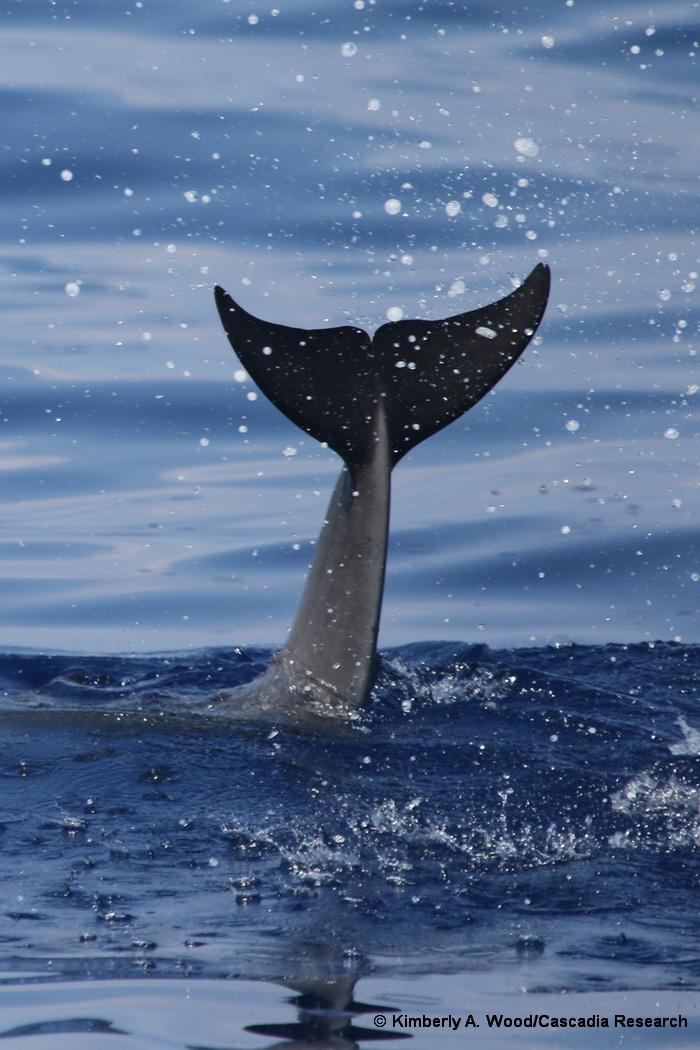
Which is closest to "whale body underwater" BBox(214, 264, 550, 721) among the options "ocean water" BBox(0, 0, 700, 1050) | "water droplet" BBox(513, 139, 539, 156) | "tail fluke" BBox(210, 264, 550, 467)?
"tail fluke" BBox(210, 264, 550, 467)

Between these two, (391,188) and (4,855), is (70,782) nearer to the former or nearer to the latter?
(4,855)

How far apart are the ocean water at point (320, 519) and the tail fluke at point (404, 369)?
1344 millimetres

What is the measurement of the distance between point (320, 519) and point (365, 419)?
4.67m

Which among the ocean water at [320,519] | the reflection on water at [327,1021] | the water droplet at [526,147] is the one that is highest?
the water droplet at [526,147]

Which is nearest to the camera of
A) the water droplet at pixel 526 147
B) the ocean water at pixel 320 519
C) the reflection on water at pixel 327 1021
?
the reflection on water at pixel 327 1021

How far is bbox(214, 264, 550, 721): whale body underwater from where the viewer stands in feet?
25.7

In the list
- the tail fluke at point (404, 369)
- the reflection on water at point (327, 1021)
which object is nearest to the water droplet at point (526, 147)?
the tail fluke at point (404, 369)

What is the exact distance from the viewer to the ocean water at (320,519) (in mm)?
5645

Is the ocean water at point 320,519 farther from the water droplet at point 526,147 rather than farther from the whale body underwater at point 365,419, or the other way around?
the whale body underwater at point 365,419

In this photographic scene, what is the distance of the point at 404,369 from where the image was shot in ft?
26.2

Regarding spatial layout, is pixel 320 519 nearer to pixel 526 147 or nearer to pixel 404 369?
pixel 404 369

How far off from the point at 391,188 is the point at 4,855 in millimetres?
12971

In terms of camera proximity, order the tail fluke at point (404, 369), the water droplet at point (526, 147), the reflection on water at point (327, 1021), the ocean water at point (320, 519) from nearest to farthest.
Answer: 1. the reflection on water at point (327, 1021)
2. the ocean water at point (320, 519)
3. the tail fluke at point (404, 369)
4. the water droplet at point (526, 147)

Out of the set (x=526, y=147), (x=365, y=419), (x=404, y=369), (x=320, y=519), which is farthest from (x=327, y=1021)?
(x=526, y=147)
